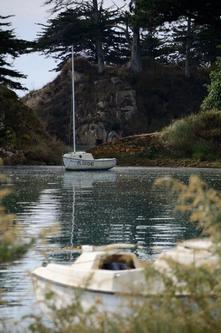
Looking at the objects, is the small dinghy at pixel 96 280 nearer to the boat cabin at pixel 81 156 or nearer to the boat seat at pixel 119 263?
the boat seat at pixel 119 263

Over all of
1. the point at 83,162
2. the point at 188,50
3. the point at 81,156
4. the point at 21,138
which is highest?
the point at 188,50

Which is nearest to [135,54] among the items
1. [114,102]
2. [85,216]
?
[114,102]

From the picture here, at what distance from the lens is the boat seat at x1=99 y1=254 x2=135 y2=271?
977 centimetres

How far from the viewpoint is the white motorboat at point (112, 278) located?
7727 mm

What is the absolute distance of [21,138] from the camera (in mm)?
55469

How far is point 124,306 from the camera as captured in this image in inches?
310

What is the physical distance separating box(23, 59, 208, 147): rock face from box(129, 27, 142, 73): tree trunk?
0.62 metres

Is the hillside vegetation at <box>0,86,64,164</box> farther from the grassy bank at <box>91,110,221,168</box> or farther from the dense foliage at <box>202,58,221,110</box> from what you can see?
the dense foliage at <box>202,58,221,110</box>

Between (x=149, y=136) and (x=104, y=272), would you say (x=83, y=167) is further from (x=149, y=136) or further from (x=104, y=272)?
(x=104, y=272)

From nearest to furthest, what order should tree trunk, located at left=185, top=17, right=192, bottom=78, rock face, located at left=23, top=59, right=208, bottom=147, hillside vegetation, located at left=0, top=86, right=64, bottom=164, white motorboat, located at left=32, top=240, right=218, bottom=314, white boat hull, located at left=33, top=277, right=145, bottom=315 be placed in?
white boat hull, located at left=33, top=277, right=145, bottom=315, white motorboat, located at left=32, top=240, right=218, bottom=314, hillside vegetation, located at left=0, top=86, right=64, bottom=164, rock face, located at left=23, top=59, right=208, bottom=147, tree trunk, located at left=185, top=17, right=192, bottom=78

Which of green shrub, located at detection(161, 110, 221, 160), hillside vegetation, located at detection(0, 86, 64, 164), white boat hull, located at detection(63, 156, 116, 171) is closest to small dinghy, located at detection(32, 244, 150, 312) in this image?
white boat hull, located at detection(63, 156, 116, 171)

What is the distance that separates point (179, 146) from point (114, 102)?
823 inches

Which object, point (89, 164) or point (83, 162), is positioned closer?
point (83, 162)

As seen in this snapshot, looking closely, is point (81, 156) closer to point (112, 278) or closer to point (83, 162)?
point (83, 162)
